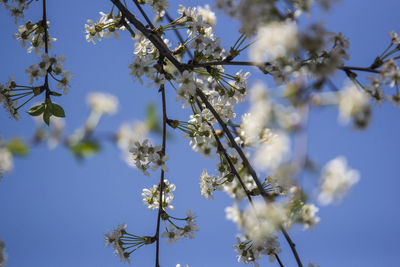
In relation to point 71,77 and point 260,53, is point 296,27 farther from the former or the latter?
point 71,77

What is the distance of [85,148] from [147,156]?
4.91 feet

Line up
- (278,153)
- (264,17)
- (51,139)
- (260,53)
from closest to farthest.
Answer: (51,139), (264,17), (278,153), (260,53)

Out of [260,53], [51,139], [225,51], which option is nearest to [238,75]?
[225,51]

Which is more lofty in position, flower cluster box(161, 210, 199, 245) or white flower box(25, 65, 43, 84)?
white flower box(25, 65, 43, 84)

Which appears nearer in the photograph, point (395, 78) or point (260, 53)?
point (395, 78)

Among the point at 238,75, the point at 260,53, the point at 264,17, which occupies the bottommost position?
the point at 264,17

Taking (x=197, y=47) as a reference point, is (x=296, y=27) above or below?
below

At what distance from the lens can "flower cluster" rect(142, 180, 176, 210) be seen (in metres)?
2.82

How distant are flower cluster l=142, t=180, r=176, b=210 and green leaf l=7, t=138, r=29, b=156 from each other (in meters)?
1.82

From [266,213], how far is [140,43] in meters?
1.61

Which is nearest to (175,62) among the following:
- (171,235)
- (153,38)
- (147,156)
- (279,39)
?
(153,38)

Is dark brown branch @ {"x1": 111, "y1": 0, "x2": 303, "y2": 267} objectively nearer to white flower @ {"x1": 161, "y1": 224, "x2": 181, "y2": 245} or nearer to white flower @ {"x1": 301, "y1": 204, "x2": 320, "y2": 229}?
white flower @ {"x1": 301, "y1": 204, "x2": 320, "y2": 229}

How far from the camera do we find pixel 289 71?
1848mm

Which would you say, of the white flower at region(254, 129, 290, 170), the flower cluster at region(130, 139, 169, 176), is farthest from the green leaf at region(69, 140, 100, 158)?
the flower cluster at region(130, 139, 169, 176)
